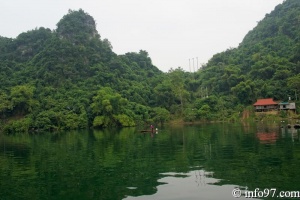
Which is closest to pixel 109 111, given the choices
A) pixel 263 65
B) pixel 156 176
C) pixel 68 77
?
pixel 68 77

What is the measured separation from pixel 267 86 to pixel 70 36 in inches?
2371

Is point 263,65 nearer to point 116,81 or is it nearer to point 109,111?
point 116,81

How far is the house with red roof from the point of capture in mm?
58594

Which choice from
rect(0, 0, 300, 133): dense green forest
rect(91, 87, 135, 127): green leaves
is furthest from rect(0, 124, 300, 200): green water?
rect(0, 0, 300, 133): dense green forest

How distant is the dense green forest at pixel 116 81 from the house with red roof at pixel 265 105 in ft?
8.00

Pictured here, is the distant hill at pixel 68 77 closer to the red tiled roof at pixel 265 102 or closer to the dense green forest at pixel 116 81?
the dense green forest at pixel 116 81

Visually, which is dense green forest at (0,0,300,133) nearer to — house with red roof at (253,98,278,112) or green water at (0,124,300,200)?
house with red roof at (253,98,278,112)

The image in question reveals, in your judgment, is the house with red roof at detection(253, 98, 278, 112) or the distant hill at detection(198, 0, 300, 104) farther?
the distant hill at detection(198, 0, 300, 104)

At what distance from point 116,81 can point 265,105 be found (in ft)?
122

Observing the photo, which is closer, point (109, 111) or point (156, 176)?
point (156, 176)

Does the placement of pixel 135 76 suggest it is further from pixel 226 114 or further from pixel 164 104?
pixel 226 114

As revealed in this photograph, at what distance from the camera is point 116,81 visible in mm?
78688

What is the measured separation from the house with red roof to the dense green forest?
2437 millimetres

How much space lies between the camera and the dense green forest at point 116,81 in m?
61.9
